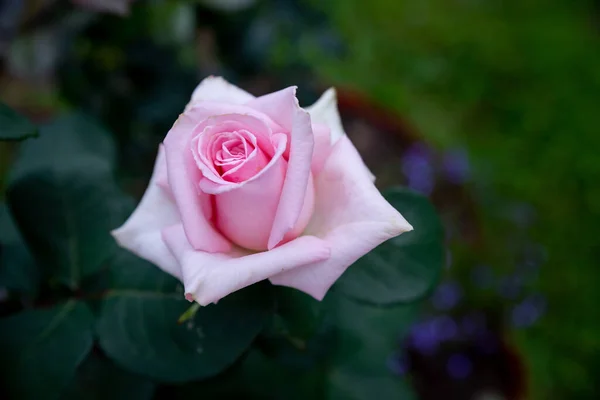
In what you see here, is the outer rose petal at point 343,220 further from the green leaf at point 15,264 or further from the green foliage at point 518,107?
the green foliage at point 518,107

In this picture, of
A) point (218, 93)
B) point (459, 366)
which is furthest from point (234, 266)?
point (459, 366)

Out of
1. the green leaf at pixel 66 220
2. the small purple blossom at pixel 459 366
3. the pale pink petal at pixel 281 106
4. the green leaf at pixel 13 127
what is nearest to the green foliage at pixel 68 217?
the green leaf at pixel 66 220

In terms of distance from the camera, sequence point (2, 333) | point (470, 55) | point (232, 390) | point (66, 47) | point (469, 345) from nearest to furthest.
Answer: point (2, 333), point (232, 390), point (66, 47), point (469, 345), point (470, 55)

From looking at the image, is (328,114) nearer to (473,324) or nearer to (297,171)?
(297,171)

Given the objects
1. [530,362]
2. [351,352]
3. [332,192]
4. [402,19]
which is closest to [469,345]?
[530,362]

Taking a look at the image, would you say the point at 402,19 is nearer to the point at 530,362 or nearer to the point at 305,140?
the point at 530,362

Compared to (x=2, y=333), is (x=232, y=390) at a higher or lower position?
lower

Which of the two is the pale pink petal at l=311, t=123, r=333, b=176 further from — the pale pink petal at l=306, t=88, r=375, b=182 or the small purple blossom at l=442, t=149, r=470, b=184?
the small purple blossom at l=442, t=149, r=470, b=184

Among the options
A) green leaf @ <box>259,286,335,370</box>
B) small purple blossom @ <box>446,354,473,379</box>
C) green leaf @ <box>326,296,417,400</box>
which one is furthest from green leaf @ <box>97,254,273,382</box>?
small purple blossom @ <box>446,354,473,379</box>
